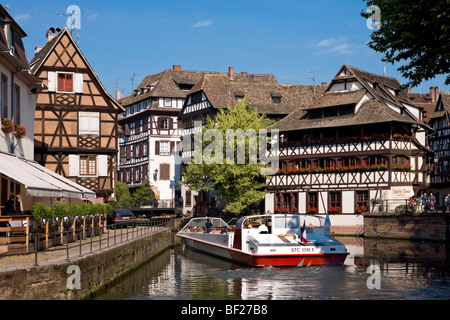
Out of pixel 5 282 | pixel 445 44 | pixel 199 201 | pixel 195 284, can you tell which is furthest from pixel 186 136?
pixel 5 282

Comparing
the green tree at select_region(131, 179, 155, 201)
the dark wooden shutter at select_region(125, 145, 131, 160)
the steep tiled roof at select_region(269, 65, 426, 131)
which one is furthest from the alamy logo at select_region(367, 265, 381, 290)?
the dark wooden shutter at select_region(125, 145, 131, 160)

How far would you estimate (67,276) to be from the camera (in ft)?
54.0

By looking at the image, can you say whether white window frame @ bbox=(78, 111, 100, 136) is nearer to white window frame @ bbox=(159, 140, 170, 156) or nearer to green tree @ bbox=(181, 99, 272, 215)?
green tree @ bbox=(181, 99, 272, 215)

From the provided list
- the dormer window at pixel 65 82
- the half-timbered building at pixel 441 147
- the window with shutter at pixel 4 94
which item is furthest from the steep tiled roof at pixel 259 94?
the window with shutter at pixel 4 94

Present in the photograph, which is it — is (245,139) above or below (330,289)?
above

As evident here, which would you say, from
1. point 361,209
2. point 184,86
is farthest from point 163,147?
point 361,209

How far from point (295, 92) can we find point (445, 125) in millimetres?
15185

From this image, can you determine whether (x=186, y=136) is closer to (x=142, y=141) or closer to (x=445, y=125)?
(x=142, y=141)

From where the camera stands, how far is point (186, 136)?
69.4m

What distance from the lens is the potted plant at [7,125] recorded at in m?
25.4

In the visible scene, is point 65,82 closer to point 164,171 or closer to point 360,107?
point 360,107

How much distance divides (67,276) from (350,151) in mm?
38606

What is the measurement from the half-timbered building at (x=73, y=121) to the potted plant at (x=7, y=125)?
18456 mm

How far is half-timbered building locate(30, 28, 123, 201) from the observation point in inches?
1753
